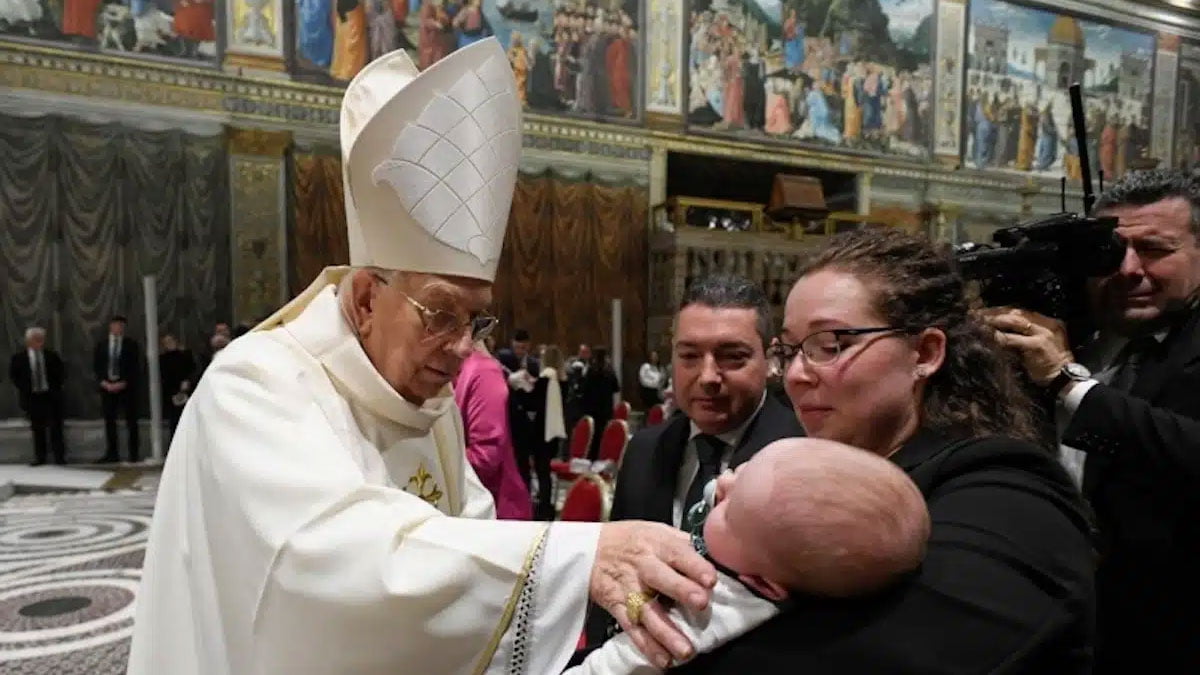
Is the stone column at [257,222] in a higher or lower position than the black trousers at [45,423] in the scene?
higher

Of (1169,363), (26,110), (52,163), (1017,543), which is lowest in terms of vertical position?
(1017,543)

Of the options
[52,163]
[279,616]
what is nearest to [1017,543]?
[279,616]

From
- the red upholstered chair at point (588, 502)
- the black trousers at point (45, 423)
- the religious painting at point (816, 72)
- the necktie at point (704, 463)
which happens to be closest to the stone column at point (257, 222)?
the black trousers at point (45, 423)

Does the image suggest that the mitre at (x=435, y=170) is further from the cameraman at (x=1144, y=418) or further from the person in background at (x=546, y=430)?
the person in background at (x=546, y=430)

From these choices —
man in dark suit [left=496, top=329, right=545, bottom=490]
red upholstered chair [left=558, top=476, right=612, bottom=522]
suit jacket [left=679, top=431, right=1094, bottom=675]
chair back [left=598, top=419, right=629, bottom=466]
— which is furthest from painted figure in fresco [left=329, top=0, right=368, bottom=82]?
suit jacket [left=679, top=431, right=1094, bottom=675]

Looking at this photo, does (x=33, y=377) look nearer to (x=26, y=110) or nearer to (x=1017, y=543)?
(x=26, y=110)

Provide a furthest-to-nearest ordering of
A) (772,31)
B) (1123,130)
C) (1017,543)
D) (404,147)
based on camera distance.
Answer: (1123,130) → (772,31) → (404,147) → (1017,543)

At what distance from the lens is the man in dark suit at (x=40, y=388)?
28.5 feet

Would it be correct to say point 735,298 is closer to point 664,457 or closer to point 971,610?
point 664,457

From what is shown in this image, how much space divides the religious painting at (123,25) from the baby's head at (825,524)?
11521 mm

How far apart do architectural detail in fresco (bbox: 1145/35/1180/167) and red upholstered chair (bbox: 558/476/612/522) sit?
63.8ft

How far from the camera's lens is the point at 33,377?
8703 millimetres

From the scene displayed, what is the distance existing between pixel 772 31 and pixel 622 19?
118 inches

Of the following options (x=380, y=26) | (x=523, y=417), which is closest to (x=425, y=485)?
(x=523, y=417)
